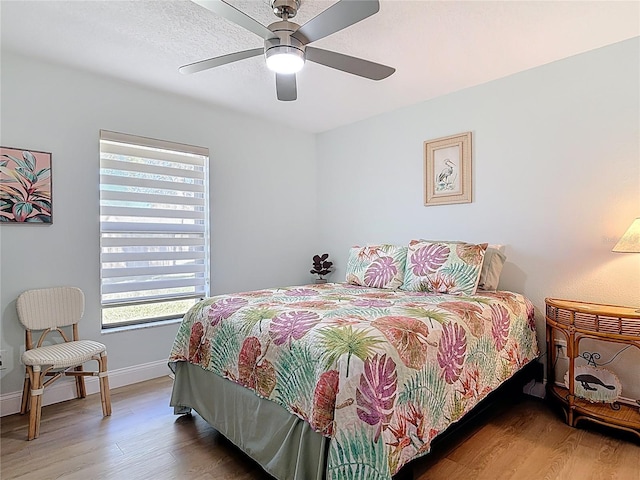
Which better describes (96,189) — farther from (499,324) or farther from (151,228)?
(499,324)

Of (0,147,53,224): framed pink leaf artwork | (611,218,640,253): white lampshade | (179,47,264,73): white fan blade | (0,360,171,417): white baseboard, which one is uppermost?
(179,47,264,73): white fan blade

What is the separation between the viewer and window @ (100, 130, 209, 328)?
9.96 ft

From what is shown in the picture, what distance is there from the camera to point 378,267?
3.12 m

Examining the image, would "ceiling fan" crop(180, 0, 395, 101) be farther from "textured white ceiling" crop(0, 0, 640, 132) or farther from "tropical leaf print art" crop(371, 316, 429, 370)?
"tropical leaf print art" crop(371, 316, 429, 370)

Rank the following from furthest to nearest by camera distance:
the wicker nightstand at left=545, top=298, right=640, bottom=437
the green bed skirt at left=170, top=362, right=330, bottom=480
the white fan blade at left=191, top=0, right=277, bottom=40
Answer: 1. the wicker nightstand at left=545, top=298, right=640, bottom=437
2. the white fan blade at left=191, top=0, right=277, bottom=40
3. the green bed skirt at left=170, top=362, right=330, bottom=480

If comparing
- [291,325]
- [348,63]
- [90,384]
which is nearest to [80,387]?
[90,384]

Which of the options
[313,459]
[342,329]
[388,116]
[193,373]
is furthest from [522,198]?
[193,373]

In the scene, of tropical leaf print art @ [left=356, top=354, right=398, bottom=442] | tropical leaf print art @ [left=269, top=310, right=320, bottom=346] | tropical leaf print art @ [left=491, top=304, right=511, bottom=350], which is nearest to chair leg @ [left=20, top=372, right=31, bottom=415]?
tropical leaf print art @ [left=269, top=310, right=320, bottom=346]

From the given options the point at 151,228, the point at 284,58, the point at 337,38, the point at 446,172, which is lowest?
the point at 151,228

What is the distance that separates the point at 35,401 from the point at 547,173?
3.81 metres

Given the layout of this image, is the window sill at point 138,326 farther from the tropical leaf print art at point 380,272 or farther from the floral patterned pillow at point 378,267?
the tropical leaf print art at point 380,272

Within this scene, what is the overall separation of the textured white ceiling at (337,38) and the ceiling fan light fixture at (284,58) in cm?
32

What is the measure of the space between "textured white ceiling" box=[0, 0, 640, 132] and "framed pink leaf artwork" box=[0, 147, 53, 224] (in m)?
0.74

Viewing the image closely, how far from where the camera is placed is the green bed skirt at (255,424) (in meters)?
1.50
